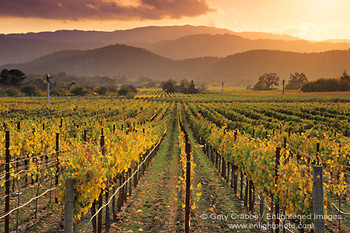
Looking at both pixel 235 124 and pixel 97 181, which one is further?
pixel 235 124

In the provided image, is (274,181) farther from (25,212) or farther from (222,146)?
(25,212)

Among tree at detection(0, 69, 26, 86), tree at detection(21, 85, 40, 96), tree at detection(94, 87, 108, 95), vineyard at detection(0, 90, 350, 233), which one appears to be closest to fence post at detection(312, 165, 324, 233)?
vineyard at detection(0, 90, 350, 233)

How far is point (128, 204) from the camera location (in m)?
11.1

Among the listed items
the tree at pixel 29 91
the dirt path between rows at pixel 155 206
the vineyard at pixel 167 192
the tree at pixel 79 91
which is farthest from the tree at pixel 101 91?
the vineyard at pixel 167 192

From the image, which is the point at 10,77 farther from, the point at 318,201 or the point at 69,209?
the point at 318,201

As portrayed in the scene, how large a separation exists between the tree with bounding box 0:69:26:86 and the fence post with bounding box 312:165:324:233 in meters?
111

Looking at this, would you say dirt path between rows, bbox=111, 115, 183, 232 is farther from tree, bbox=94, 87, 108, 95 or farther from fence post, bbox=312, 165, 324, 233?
tree, bbox=94, 87, 108, 95

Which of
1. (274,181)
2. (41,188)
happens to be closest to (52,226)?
(41,188)

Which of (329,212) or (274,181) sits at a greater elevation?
(274,181)

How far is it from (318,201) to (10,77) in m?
112

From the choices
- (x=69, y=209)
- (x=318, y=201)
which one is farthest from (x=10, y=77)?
(x=318, y=201)

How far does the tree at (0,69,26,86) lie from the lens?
326 ft

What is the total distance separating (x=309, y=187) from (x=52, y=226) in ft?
23.5

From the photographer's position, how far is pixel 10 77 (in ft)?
330
